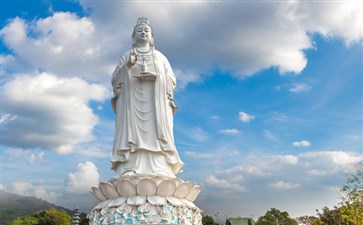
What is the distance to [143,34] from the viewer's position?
32.0 feet

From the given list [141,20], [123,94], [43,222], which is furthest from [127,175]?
[43,222]

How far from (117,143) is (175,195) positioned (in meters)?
2.10

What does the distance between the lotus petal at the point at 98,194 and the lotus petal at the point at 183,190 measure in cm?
149

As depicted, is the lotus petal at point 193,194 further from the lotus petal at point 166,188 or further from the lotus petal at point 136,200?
the lotus petal at point 136,200

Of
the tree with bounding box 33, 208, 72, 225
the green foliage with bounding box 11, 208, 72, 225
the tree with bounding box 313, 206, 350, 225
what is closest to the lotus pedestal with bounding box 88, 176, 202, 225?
the tree with bounding box 313, 206, 350, 225

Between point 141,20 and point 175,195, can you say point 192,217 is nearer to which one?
point 175,195

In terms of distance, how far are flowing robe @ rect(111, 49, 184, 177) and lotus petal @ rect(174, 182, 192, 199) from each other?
66 centimetres

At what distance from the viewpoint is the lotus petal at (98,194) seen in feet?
25.6

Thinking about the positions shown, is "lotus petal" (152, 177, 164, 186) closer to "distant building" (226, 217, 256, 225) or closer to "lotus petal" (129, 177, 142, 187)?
"lotus petal" (129, 177, 142, 187)

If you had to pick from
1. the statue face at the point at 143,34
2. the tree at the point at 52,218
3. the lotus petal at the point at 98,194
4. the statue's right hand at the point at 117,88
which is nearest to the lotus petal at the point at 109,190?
the lotus petal at the point at 98,194

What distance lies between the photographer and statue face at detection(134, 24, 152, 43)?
9.74 metres

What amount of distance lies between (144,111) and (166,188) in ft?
7.57

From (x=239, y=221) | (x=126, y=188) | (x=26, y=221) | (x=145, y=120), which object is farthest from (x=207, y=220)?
(x=126, y=188)

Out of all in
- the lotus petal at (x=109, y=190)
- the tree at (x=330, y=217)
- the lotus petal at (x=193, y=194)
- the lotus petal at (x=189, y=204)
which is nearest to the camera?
the lotus petal at (x=109, y=190)
